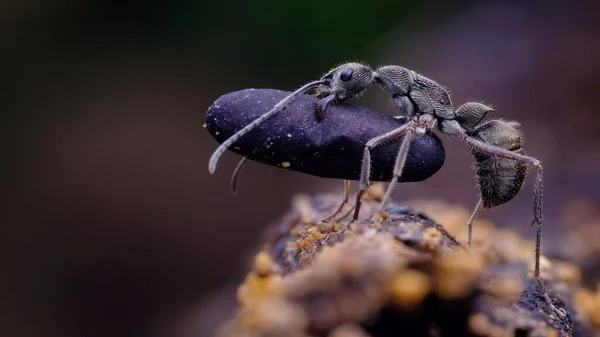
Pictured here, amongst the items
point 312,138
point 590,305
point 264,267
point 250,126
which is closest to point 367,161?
point 312,138

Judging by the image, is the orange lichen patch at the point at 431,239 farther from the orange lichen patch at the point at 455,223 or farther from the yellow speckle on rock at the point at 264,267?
the orange lichen patch at the point at 455,223

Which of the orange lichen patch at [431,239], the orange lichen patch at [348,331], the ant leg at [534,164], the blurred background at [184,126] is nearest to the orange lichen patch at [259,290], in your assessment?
the orange lichen patch at [348,331]

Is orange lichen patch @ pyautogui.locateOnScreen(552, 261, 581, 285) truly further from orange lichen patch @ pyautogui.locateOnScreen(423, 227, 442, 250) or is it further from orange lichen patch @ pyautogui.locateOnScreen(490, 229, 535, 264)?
orange lichen patch @ pyautogui.locateOnScreen(423, 227, 442, 250)

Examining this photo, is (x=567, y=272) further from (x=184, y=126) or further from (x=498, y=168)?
(x=184, y=126)

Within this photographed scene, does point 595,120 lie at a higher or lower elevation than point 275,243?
lower

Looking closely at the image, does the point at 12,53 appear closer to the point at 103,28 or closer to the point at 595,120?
the point at 103,28

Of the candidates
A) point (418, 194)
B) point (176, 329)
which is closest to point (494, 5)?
point (418, 194)
